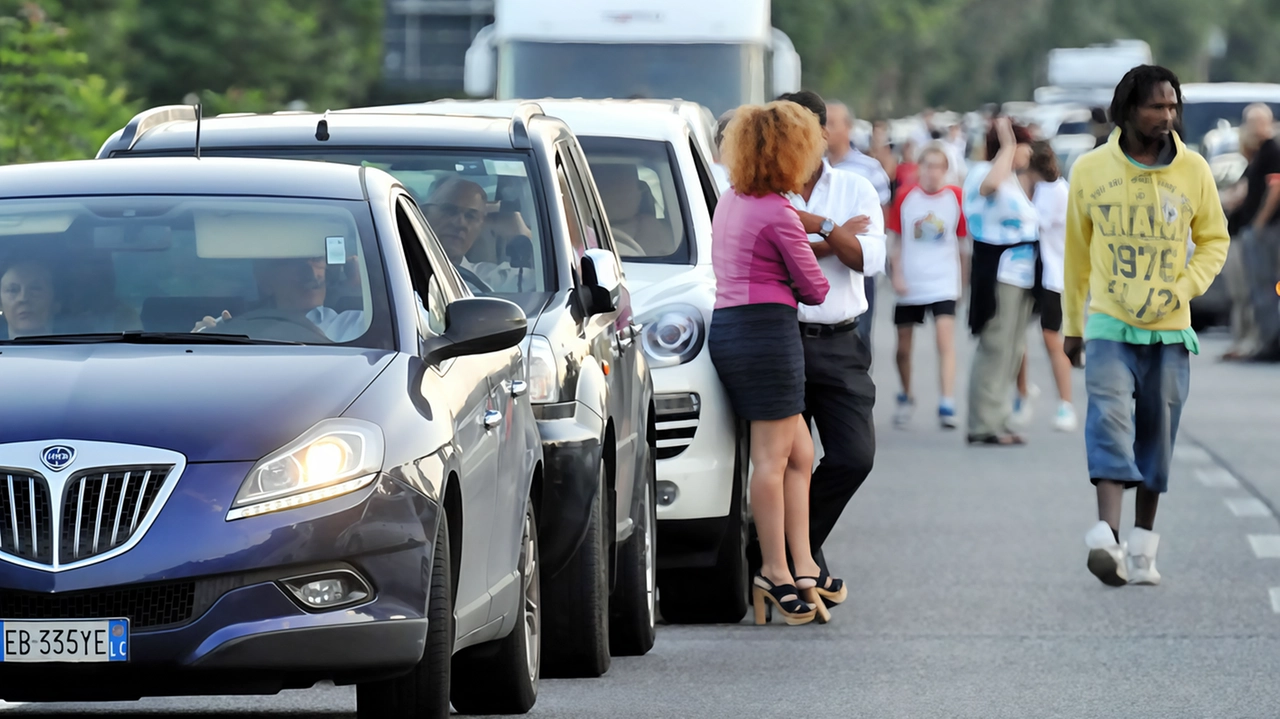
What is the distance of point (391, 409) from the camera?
6324 mm

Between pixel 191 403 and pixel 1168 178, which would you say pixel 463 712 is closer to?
pixel 191 403

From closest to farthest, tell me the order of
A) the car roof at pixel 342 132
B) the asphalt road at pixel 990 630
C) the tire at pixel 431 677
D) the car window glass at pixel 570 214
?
1. the tire at pixel 431 677
2. the asphalt road at pixel 990 630
3. the car window glass at pixel 570 214
4. the car roof at pixel 342 132

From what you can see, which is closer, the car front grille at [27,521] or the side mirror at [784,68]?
the car front grille at [27,521]

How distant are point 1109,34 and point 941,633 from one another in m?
106

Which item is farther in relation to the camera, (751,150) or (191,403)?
(751,150)

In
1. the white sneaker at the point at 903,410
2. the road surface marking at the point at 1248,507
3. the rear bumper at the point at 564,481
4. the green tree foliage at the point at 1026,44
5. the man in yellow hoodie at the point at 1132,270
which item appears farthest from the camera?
the green tree foliage at the point at 1026,44

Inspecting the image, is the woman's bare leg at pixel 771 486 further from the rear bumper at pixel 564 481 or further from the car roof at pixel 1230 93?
the car roof at pixel 1230 93

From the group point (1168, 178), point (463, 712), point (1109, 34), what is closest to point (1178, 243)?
point (1168, 178)

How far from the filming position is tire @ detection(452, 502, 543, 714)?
7.52 m

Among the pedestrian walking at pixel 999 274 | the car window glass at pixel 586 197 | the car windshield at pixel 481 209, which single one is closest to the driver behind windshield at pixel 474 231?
the car windshield at pixel 481 209

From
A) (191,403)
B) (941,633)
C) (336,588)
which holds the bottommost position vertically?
(941,633)

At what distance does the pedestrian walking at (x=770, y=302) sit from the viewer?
956cm

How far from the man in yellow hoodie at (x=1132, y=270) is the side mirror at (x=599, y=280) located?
7.68 ft

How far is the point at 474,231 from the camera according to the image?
883cm
